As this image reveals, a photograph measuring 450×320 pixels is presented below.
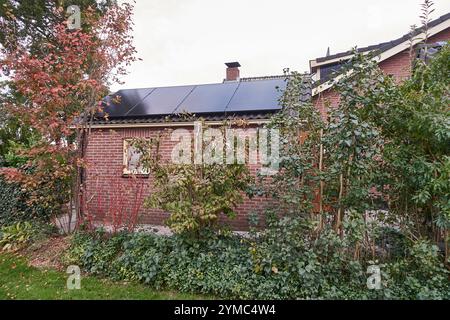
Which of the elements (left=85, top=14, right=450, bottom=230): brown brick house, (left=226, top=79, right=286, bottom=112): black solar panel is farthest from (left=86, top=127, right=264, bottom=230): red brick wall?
(left=226, top=79, right=286, bottom=112): black solar panel

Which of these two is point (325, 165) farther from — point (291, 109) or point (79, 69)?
point (79, 69)

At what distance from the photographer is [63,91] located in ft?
15.8

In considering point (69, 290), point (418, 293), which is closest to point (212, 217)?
point (69, 290)

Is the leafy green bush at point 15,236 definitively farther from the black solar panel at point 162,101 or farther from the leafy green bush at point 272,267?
the black solar panel at point 162,101

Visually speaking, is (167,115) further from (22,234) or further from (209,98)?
(22,234)

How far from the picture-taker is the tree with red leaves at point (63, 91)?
486cm

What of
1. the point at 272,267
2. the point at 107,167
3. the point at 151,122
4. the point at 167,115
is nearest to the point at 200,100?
the point at 167,115

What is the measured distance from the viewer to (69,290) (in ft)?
12.7

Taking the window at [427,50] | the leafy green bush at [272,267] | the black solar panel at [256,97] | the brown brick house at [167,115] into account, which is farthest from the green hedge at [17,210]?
the window at [427,50]

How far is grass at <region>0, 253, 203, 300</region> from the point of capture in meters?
3.70

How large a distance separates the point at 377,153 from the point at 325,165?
743mm

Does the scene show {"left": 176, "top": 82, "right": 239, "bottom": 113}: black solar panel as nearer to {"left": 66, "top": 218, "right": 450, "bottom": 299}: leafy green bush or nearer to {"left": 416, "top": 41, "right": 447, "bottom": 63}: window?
{"left": 66, "top": 218, "right": 450, "bottom": 299}: leafy green bush

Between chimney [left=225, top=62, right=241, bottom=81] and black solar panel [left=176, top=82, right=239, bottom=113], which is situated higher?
chimney [left=225, top=62, right=241, bottom=81]

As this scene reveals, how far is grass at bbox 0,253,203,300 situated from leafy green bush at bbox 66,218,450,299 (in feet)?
0.56
